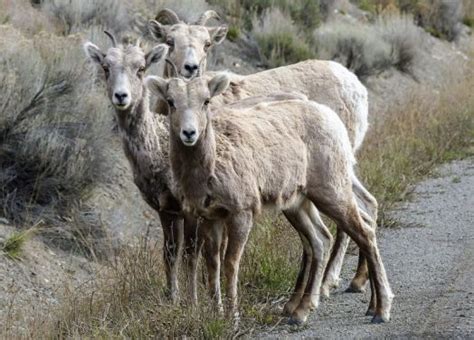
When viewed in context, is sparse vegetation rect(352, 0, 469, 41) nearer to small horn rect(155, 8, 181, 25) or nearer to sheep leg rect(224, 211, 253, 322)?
small horn rect(155, 8, 181, 25)

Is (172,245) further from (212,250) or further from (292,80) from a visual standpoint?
(292,80)

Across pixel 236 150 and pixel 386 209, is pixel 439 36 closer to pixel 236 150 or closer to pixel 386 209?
pixel 386 209

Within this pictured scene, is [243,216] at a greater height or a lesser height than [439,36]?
greater

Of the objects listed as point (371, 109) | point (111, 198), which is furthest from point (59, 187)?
point (371, 109)

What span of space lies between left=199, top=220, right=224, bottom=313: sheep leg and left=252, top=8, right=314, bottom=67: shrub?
10470 mm

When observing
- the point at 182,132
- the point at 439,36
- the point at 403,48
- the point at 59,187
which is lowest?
the point at 439,36

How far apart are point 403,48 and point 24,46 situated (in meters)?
10.1

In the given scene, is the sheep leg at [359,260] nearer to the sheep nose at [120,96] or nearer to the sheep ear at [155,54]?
the sheep ear at [155,54]

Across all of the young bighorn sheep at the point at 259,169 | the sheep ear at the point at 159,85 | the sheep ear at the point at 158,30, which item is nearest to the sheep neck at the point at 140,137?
the young bighorn sheep at the point at 259,169

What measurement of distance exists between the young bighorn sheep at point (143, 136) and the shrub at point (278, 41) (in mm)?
9479

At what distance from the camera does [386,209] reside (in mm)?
11352

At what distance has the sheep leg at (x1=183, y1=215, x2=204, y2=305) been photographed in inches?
299

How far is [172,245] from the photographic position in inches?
317

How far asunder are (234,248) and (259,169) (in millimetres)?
618
